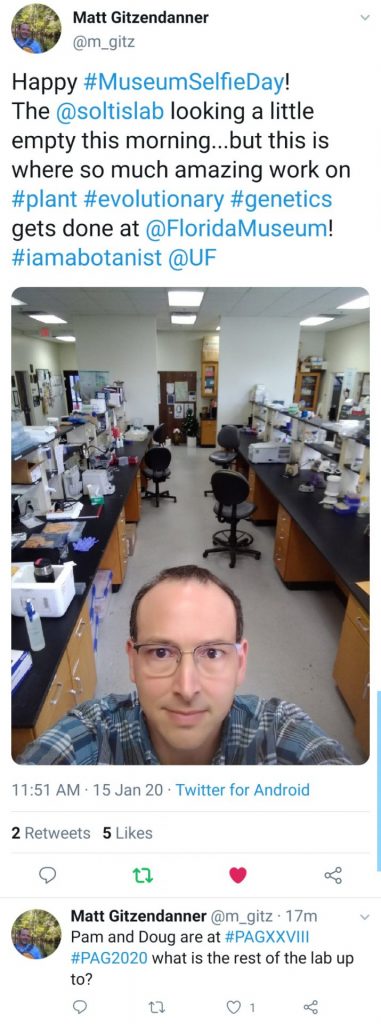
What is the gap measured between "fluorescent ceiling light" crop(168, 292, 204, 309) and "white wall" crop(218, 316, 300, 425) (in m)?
0.87

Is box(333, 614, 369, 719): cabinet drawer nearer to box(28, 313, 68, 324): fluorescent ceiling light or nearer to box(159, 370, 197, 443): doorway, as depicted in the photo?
box(28, 313, 68, 324): fluorescent ceiling light

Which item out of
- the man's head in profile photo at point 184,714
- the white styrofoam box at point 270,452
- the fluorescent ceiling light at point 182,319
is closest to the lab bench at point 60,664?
the man's head in profile photo at point 184,714

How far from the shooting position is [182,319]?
601 centimetres

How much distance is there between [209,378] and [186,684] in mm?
7703

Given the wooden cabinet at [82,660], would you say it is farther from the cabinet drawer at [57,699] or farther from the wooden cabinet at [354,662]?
the wooden cabinet at [354,662]

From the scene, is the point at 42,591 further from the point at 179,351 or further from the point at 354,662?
the point at 179,351

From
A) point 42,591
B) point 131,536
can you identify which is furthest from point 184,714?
point 131,536

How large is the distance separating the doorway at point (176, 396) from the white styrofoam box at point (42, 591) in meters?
7.07

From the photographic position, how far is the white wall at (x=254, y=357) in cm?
530

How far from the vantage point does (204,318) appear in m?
5.89

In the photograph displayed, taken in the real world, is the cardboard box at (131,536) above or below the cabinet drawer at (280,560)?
above
